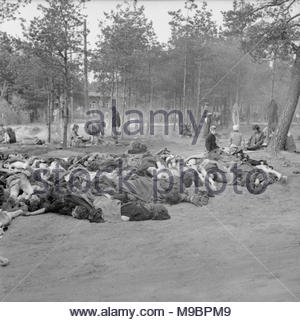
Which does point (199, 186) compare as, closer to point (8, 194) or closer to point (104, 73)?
point (8, 194)

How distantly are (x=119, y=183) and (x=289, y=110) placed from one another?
7746 mm

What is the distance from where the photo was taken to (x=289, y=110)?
44.7 ft

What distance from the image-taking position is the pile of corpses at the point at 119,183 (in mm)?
7461

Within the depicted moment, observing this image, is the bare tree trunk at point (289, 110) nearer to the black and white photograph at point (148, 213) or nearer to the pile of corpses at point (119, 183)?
the black and white photograph at point (148, 213)

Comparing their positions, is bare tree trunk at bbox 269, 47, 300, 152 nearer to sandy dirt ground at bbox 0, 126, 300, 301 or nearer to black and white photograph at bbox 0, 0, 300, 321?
black and white photograph at bbox 0, 0, 300, 321

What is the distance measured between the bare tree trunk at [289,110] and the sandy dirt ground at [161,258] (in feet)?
18.9

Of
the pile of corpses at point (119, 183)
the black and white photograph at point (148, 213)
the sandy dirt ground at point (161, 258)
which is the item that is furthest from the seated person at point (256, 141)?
the sandy dirt ground at point (161, 258)

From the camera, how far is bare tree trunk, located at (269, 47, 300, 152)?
13461mm

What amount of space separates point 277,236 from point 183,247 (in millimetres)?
1689

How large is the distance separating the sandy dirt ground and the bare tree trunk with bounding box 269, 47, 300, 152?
5.75 metres

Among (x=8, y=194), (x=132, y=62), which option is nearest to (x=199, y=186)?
(x=8, y=194)

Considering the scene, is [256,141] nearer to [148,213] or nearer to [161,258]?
[148,213]

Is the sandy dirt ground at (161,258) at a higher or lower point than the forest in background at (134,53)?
lower

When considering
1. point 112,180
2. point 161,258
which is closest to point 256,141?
point 112,180
